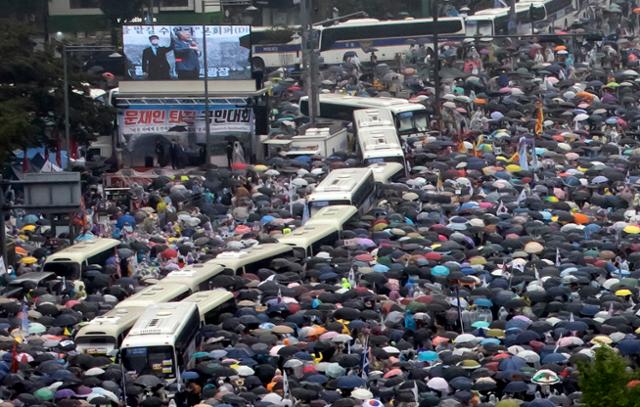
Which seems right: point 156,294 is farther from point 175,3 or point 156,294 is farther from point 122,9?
point 175,3

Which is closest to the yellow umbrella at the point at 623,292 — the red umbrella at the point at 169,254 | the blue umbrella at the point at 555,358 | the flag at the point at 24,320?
the blue umbrella at the point at 555,358

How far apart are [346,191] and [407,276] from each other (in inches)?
287

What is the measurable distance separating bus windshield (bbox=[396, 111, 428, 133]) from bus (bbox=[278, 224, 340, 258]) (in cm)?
1366

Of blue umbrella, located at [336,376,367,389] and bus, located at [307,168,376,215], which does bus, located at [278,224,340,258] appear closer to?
bus, located at [307,168,376,215]

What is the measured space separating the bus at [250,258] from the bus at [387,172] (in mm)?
7483

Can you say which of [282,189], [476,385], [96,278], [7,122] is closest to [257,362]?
[476,385]

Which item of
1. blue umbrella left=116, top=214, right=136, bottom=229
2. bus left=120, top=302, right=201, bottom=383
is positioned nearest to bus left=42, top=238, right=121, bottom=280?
blue umbrella left=116, top=214, right=136, bottom=229

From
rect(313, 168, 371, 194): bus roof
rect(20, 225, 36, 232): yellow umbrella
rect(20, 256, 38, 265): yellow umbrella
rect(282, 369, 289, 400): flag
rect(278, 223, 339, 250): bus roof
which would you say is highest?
rect(313, 168, 371, 194): bus roof

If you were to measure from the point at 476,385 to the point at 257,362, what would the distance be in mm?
3961

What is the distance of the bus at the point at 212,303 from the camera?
35312 millimetres

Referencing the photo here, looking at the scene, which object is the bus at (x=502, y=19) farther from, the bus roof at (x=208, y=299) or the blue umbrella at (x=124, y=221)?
the bus roof at (x=208, y=299)

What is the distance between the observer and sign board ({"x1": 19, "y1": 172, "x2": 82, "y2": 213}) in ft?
130

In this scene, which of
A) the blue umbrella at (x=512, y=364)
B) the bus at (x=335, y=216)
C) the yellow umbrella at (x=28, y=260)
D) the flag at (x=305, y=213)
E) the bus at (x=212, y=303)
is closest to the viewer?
the blue umbrella at (x=512, y=364)

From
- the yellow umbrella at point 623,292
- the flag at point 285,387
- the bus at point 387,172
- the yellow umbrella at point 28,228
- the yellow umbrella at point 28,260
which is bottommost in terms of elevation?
the flag at point 285,387
